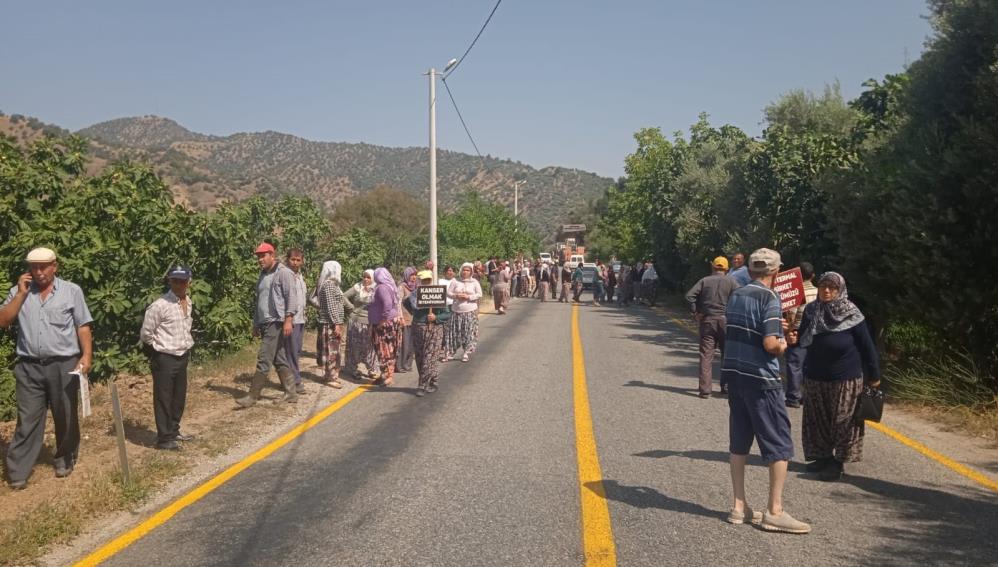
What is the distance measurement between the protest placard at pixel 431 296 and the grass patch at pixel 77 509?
4.69 meters

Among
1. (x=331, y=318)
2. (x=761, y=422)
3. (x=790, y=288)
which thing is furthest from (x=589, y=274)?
(x=761, y=422)

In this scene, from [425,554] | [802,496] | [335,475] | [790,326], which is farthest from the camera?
[790,326]

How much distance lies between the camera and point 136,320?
11.9m

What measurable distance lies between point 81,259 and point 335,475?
6005mm

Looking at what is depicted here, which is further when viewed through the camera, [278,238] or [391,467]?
[278,238]

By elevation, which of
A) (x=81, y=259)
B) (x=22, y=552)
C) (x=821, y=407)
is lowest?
(x=22, y=552)

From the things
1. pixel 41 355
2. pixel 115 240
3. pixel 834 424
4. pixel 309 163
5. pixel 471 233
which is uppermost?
pixel 309 163

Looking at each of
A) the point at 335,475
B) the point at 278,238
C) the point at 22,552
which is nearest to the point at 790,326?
the point at 335,475

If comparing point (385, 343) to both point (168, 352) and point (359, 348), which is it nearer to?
point (359, 348)

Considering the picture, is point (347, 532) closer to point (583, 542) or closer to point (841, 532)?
point (583, 542)

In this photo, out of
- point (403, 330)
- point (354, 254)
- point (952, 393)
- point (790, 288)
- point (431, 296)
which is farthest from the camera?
point (354, 254)

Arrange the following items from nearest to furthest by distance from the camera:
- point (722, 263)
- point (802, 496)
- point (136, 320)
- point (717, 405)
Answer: point (802, 496)
point (717, 405)
point (722, 263)
point (136, 320)

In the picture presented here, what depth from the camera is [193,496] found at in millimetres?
6508

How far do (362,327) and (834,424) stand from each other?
25.1ft
